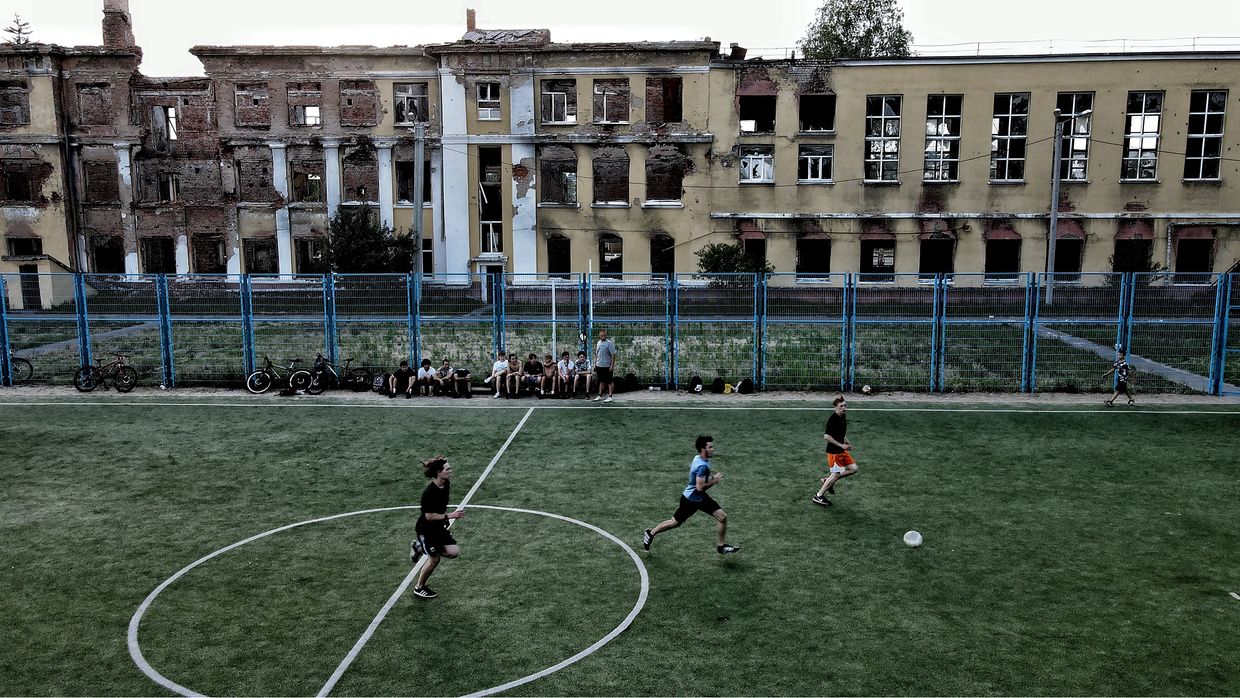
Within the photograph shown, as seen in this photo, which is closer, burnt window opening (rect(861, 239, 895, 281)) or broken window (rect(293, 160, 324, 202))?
burnt window opening (rect(861, 239, 895, 281))

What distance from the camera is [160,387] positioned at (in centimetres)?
2406

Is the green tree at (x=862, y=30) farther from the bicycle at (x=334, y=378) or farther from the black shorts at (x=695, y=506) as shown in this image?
the black shorts at (x=695, y=506)

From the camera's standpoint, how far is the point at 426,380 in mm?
22703

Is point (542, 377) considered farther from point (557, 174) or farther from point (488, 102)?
point (488, 102)

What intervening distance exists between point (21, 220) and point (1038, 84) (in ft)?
182

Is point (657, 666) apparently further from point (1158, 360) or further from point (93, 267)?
point (93, 267)

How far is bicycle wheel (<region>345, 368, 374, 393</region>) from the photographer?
23.4 m

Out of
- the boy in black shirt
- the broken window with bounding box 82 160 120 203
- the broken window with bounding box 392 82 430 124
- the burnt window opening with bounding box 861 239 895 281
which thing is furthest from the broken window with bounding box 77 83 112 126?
the boy in black shirt

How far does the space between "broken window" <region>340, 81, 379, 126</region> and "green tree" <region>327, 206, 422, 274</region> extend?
24.6 feet

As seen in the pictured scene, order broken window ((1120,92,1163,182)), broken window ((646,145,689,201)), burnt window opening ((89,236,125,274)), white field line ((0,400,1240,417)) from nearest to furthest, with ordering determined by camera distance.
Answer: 1. white field line ((0,400,1240,417))
2. broken window ((1120,92,1163,182))
3. broken window ((646,145,689,201))
4. burnt window opening ((89,236,125,274))

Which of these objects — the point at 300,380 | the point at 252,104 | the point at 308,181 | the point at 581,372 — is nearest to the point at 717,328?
the point at 581,372

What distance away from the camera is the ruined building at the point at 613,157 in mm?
43000

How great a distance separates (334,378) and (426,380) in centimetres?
286

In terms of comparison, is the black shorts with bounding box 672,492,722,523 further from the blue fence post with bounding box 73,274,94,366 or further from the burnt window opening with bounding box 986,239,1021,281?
the burnt window opening with bounding box 986,239,1021,281
